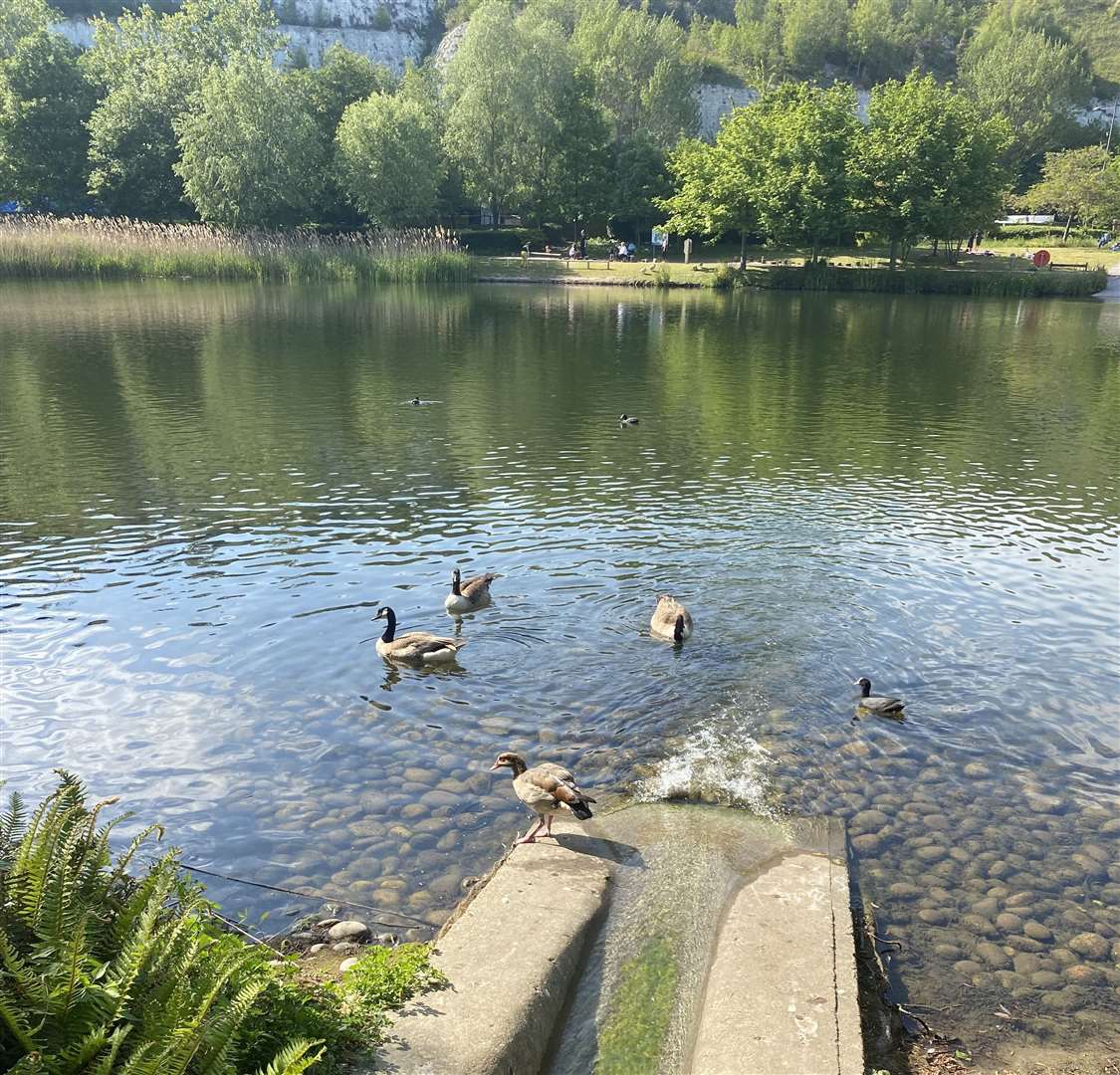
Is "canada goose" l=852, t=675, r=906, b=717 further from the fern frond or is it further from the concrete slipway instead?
the fern frond

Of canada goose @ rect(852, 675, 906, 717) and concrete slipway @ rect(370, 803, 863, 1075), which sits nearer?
concrete slipway @ rect(370, 803, 863, 1075)

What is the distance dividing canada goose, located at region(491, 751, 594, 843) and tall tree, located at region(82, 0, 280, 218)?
3747 inches

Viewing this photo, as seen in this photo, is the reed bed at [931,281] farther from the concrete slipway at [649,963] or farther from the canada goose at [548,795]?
the concrete slipway at [649,963]

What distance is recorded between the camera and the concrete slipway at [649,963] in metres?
6.61

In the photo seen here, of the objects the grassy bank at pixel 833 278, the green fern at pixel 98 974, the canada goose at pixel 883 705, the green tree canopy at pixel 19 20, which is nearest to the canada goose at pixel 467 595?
the canada goose at pixel 883 705

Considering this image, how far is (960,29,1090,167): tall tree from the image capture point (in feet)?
475

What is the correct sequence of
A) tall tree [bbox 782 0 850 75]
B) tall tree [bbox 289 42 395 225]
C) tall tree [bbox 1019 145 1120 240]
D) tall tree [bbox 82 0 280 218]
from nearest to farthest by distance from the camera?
tall tree [bbox 82 0 280 218] < tall tree [bbox 289 42 395 225] < tall tree [bbox 1019 145 1120 240] < tall tree [bbox 782 0 850 75]

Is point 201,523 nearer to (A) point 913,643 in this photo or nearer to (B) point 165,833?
(B) point 165,833

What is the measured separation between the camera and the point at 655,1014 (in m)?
7.36

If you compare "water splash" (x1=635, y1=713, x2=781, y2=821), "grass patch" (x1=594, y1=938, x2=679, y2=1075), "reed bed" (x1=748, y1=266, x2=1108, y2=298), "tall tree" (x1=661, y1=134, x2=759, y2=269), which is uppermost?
Result: "tall tree" (x1=661, y1=134, x2=759, y2=269)

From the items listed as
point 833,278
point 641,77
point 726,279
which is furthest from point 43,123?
point 641,77

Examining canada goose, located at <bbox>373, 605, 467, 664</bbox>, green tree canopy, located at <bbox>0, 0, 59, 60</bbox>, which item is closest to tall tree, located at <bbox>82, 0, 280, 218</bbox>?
green tree canopy, located at <bbox>0, 0, 59, 60</bbox>

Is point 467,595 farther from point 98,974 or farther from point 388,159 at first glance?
point 388,159

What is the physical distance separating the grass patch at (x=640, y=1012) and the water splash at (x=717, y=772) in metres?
2.82
